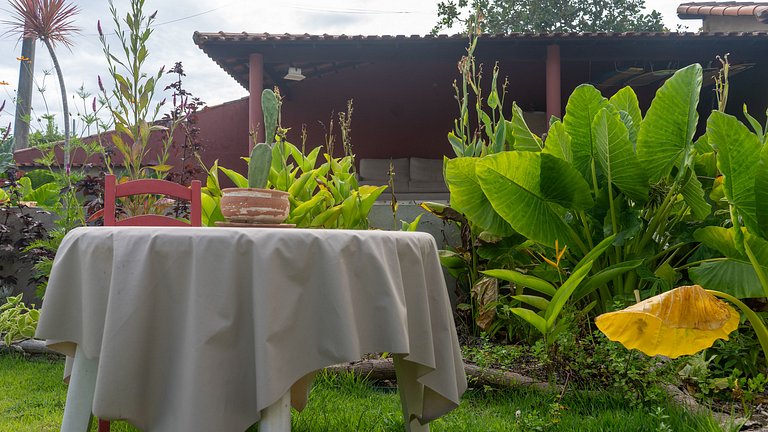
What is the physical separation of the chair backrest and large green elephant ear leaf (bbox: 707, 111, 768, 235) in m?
1.90

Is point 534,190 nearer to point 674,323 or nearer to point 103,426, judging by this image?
point 674,323

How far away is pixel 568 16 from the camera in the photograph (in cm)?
1906

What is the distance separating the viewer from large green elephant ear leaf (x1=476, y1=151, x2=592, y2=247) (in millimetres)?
2629

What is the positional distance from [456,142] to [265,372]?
254 cm

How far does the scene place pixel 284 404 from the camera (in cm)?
132

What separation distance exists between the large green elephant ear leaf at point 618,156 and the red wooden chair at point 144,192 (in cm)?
171

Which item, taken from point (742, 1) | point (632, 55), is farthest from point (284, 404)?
point (742, 1)

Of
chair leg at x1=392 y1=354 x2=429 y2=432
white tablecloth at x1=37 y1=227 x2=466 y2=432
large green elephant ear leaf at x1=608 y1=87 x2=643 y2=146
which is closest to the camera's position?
white tablecloth at x1=37 y1=227 x2=466 y2=432

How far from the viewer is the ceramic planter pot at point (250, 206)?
161 cm

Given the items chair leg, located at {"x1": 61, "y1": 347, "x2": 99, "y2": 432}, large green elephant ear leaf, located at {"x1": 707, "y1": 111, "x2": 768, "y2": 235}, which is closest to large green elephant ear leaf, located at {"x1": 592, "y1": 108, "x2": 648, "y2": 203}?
large green elephant ear leaf, located at {"x1": 707, "y1": 111, "x2": 768, "y2": 235}

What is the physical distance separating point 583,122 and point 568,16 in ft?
59.1

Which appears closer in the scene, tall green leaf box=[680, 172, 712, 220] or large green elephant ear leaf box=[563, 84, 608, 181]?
tall green leaf box=[680, 172, 712, 220]

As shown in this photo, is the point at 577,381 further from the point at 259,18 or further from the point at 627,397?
the point at 259,18

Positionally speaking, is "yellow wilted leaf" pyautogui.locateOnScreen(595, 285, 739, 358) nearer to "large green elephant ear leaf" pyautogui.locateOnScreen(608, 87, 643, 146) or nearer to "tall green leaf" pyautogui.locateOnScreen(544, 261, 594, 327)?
"tall green leaf" pyautogui.locateOnScreen(544, 261, 594, 327)
